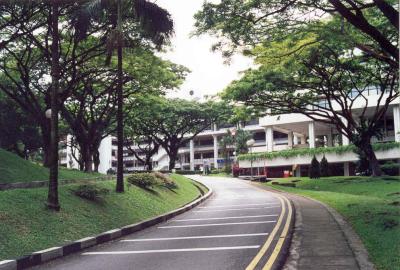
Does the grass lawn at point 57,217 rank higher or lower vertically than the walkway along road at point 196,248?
higher

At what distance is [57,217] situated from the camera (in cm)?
1252

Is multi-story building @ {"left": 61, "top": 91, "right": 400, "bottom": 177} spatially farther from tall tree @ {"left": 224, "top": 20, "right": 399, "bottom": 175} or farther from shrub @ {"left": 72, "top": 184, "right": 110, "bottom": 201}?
shrub @ {"left": 72, "top": 184, "right": 110, "bottom": 201}

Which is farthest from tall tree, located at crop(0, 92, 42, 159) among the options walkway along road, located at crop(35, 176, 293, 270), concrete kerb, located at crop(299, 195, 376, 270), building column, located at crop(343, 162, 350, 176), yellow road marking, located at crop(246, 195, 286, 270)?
building column, located at crop(343, 162, 350, 176)

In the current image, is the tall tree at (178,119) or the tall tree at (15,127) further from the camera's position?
the tall tree at (178,119)

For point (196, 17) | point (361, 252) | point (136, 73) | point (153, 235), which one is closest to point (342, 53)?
point (136, 73)

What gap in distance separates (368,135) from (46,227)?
24.7 m

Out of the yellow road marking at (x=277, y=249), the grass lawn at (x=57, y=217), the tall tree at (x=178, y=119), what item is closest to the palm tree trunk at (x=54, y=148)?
the grass lawn at (x=57, y=217)

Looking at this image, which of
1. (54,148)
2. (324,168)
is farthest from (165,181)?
(324,168)

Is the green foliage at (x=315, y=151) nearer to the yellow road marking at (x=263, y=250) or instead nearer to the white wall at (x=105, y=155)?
the yellow road marking at (x=263, y=250)

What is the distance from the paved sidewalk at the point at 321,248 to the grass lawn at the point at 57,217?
5283 mm

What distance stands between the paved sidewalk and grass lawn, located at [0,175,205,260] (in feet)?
17.3

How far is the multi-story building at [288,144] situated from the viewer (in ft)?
152

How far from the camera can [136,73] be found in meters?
23.8

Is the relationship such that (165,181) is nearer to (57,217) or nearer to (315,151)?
(57,217)
